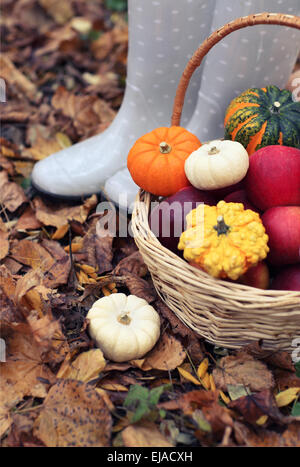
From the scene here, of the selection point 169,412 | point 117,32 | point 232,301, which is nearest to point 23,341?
point 169,412

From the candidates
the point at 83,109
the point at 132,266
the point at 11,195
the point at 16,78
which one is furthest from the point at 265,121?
the point at 16,78

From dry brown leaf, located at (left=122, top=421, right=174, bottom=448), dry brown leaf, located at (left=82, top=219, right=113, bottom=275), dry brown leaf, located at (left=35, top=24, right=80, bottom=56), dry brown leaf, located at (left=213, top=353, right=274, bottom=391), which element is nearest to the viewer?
dry brown leaf, located at (left=122, top=421, right=174, bottom=448)

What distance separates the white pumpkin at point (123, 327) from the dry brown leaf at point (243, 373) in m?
0.16

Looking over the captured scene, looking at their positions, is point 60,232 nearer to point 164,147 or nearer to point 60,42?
point 164,147

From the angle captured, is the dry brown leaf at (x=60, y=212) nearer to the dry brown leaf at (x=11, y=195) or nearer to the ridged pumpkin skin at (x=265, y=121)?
the dry brown leaf at (x=11, y=195)

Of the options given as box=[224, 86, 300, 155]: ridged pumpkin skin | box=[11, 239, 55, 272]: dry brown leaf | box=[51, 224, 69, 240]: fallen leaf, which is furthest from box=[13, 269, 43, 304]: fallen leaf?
box=[224, 86, 300, 155]: ridged pumpkin skin

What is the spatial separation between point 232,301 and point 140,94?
843mm

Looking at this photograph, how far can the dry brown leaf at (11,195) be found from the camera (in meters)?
1.53

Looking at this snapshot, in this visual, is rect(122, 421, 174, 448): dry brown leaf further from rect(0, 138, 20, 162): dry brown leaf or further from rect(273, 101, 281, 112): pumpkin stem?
rect(0, 138, 20, 162): dry brown leaf

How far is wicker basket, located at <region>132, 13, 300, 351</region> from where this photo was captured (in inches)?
36.1

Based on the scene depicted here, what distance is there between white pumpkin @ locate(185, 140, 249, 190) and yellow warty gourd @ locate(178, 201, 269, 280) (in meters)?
0.11

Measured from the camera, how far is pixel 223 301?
933 mm

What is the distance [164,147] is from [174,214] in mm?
195
